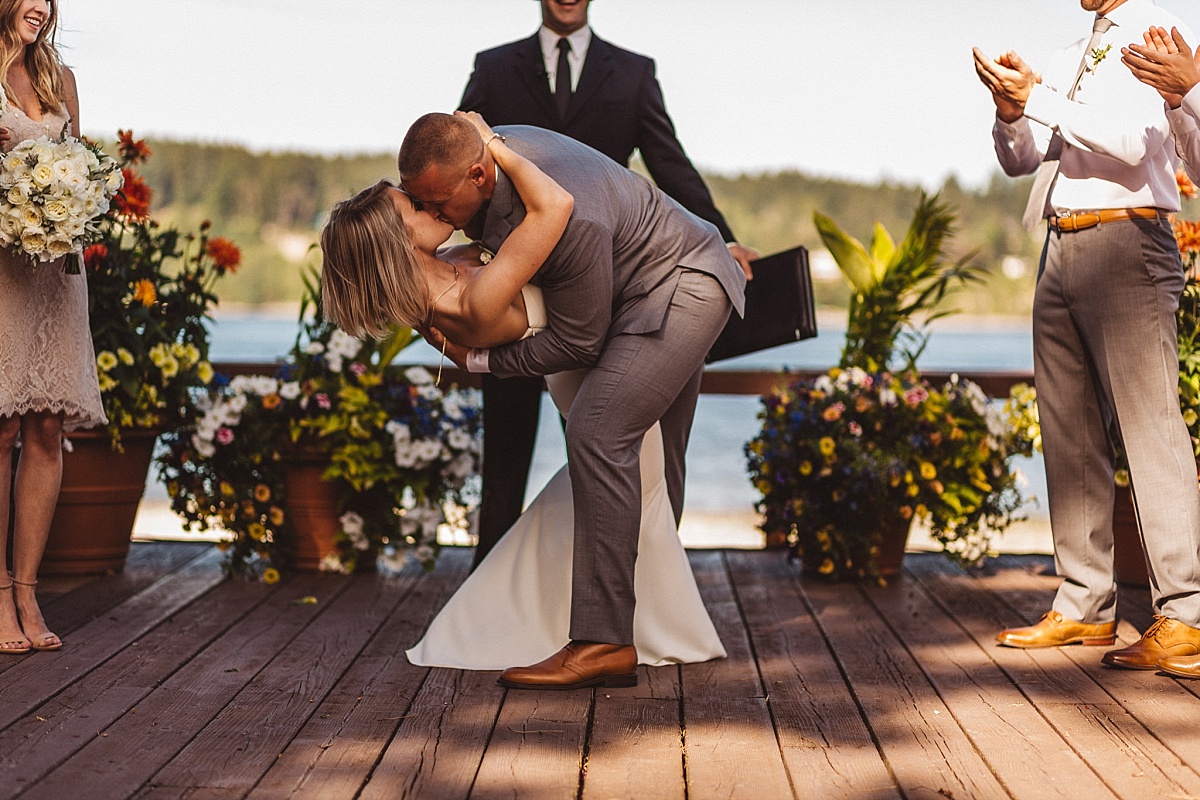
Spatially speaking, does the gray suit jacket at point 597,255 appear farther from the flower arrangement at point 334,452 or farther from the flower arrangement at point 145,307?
the flower arrangement at point 145,307

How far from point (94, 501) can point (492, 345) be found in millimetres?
1972

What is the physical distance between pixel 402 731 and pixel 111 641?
1.13 metres

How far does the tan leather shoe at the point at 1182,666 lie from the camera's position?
293 cm

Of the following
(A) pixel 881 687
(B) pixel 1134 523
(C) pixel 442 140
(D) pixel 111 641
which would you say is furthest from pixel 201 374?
(B) pixel 1134 523

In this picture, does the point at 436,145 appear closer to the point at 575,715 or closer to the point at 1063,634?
the point at 575,715

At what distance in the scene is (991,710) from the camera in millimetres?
2746

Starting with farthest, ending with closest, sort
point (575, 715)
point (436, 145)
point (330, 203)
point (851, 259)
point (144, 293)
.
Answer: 1. point (330, 203)
2. point (851, 259)
3. point (144, 293)
4. point (575, 715)
5. point (436, 145)

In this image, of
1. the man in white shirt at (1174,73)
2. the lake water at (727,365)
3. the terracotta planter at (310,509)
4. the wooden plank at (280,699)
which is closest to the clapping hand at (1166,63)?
the man in white shirt at (1174,73)

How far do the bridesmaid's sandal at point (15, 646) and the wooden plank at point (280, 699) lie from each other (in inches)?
24.5

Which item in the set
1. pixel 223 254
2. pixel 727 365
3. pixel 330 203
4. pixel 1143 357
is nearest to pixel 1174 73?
pixel 1143 357

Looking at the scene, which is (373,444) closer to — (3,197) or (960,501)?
(3,197)

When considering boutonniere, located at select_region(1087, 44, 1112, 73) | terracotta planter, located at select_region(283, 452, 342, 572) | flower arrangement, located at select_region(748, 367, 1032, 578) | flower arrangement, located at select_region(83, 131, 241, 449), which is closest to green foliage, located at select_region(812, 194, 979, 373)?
flower arrangement, located at select_region(748, 367, 1032, 578)

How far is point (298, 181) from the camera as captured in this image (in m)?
37.0

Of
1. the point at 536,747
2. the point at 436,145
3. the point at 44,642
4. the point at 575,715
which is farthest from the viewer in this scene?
the point at 44,642
